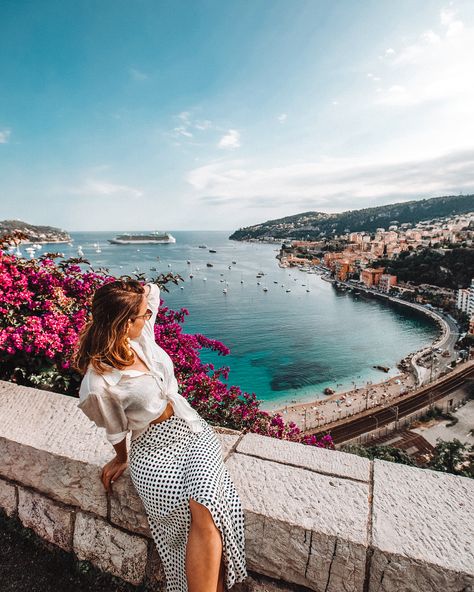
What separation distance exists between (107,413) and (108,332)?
261mm

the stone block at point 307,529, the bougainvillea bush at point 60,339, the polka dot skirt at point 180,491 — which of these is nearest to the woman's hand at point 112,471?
the polka dot skirt at point 180,491

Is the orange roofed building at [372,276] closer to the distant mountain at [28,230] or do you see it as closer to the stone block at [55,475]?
the distant mountain at [28,230]

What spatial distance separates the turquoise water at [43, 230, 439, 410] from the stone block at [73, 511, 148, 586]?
70.7 ft

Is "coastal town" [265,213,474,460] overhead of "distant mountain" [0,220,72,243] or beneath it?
beneath

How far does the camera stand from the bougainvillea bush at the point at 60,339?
2219 mm

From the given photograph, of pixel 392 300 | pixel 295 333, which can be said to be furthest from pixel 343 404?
pixel 392 300

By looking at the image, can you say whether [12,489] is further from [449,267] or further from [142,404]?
[449,267]

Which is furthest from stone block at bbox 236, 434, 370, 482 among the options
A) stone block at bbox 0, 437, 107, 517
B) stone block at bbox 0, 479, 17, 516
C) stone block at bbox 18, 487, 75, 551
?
stone block at bbox 0, 479, 17, 516

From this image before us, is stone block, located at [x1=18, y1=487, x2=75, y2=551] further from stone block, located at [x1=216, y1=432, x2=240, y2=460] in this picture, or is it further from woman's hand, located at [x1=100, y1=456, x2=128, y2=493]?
stone block, located at [x1=216, y1=432, x2=240, y2=460]

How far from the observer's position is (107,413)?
3.64 feet

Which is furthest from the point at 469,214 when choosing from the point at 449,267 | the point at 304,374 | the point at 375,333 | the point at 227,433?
the point at 227,433

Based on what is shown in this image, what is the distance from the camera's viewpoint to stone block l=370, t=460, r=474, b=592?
869 millimetres

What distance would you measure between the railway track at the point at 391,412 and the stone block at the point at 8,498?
61.8ft

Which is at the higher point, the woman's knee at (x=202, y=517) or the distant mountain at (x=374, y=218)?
the distant mountain at (x=374, y=218)
